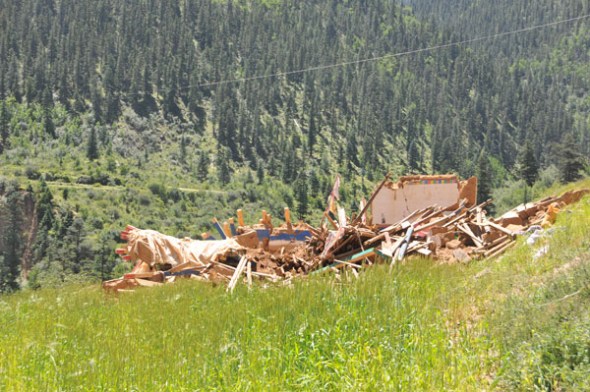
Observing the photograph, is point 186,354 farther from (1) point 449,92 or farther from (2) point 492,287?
(1) point 449,92

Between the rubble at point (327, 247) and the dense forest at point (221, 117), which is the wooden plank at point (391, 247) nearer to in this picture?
the rubble at point (327, 247)

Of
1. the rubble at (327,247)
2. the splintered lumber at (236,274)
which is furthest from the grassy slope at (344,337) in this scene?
the rubble at (327,247)

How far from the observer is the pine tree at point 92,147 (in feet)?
323

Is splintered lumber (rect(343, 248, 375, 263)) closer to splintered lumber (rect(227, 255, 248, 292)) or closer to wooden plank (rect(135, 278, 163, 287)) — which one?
splintered lumber (rect(227, 255, 248, 292))

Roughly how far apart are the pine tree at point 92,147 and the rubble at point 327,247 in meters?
89.0

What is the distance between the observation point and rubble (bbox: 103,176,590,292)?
36.8ft

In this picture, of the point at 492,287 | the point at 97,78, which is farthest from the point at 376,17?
the point at 492,287

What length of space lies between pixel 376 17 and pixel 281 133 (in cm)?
7523

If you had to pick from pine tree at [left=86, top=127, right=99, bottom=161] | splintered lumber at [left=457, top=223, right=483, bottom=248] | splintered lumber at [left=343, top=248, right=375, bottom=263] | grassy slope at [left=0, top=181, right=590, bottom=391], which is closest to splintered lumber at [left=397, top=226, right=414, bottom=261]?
splintered lumber at [left=343, top=248, right=375, bottom=263]

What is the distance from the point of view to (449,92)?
162 meters

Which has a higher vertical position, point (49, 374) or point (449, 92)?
point (49, 374)

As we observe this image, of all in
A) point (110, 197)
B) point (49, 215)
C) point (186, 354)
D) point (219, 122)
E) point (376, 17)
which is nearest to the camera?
point (186, 354)

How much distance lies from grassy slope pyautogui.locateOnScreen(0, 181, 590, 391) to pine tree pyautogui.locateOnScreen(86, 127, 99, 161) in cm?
9435

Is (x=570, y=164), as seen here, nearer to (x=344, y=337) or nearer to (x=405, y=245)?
(x=405, y=245)
